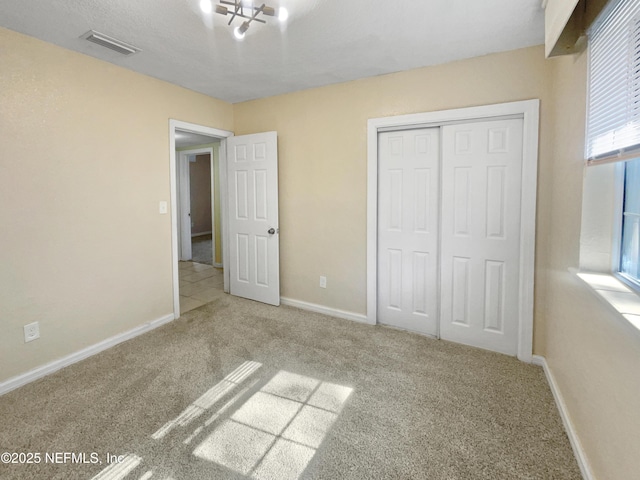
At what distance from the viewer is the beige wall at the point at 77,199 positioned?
6.89ft

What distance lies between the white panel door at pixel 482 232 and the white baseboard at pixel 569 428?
1.25 feet

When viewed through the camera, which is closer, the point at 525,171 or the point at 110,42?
the point at 110,42

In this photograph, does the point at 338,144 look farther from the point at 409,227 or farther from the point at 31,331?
the point at 31,331

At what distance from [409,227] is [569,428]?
1.73 metres

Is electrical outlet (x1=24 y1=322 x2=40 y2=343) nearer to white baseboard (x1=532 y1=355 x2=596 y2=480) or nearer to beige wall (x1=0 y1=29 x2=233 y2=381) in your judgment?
beige wall (x1=0 y1=29 x2=233 y2=381)

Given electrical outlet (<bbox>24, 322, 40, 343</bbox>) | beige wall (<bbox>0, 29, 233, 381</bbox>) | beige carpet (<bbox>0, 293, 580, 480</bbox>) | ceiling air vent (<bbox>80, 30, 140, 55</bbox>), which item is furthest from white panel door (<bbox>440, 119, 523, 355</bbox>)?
electrical outlet (<bbox>24, 322, 40, 343</bbox>)

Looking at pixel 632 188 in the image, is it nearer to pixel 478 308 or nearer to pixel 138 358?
pixel 478 308

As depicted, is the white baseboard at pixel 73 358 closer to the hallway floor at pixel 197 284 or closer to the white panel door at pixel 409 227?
the hallway floor at pixel 197 284

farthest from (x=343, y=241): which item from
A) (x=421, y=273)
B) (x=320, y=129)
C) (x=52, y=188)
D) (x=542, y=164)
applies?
(x=52, y=188)

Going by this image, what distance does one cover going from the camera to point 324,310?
3.39 meters

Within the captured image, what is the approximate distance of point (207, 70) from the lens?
109 inches

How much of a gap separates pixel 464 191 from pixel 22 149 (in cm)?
322

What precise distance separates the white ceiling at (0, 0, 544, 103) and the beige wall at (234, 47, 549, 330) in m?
0.16

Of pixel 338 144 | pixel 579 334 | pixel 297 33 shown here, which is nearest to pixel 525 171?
pixel 579 334
